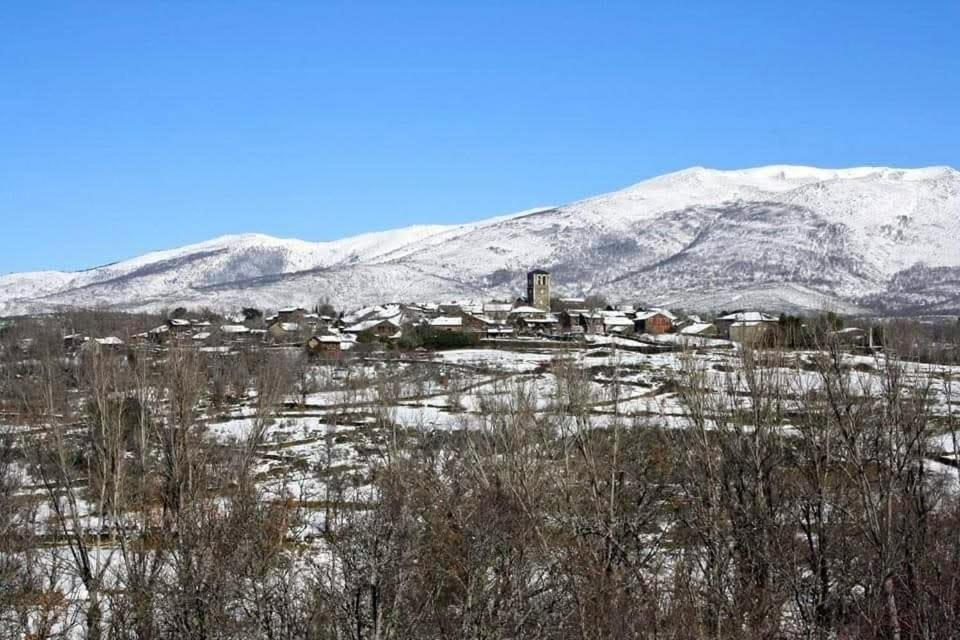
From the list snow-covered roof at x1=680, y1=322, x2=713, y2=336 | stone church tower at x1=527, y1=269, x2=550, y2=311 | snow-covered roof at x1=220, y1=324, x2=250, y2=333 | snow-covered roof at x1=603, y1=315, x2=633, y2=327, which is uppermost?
stone church tower at x1=527, y1=269, x2=550, y2=311

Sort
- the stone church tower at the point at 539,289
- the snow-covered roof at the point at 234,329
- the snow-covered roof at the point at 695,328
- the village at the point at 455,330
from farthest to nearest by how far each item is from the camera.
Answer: the stone church tower at the point at 539,289 < the snow-covered roof at the point at 234,329 < the snow-covered roof at the point at 695,328 < the village at the point at 455,330

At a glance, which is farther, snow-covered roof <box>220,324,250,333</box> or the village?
snow-covered roof <box>220,324,250,333</box>

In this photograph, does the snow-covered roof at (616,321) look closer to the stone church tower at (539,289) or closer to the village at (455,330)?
the village at (455,330)

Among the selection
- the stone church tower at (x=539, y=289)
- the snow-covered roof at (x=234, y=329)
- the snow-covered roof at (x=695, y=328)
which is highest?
the stone church tower at (x=539, y=289)

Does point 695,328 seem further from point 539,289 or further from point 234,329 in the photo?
point 234,329

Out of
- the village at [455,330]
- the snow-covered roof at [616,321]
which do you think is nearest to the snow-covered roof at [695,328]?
the village at [455,330]

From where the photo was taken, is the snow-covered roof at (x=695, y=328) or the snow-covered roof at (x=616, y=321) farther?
the snow-covered roof at (x=616, y=321)

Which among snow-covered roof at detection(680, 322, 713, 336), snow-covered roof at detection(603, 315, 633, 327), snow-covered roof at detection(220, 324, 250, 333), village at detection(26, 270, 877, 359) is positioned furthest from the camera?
snow-covered roof at detection(603, 315, 633, 327)

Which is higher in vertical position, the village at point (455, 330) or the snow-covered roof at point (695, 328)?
the village at point (455, 330)

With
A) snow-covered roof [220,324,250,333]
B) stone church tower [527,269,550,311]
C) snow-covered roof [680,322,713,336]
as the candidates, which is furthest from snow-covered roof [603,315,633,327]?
snow-covered roof [220,324,250,333]

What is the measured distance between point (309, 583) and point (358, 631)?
4.79ft

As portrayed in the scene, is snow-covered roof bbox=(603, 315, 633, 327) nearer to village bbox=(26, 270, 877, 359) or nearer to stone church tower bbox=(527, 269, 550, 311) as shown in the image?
village bbox=(26, 270, 877, 359)

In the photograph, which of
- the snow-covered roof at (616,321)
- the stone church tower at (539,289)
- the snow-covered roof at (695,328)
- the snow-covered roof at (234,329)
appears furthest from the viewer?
the stone church tower at (539,289)

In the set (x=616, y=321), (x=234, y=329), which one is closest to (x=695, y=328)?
(x=616, y=321)
